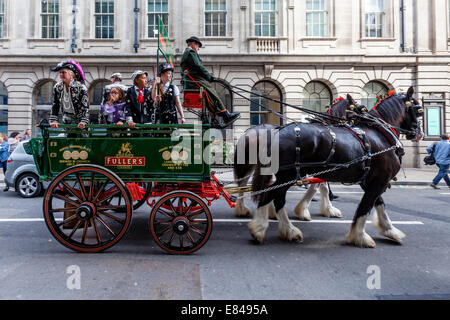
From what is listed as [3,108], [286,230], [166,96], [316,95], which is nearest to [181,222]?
[286,230]

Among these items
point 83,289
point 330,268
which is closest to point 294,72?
point 330,268

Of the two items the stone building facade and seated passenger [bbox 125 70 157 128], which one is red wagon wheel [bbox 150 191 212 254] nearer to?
seated passenger [bbox 125 70 157 128]

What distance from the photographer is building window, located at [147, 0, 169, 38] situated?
49.9 feet

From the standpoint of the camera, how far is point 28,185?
7434 millimetres

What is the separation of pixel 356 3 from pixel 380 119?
46.5 feet

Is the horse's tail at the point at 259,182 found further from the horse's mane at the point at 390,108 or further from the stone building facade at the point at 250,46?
the stone building facade at the point at 250,46

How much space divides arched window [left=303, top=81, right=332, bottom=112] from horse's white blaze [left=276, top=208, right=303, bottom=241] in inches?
488

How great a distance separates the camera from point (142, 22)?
1509cm

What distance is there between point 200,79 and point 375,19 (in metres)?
15.8

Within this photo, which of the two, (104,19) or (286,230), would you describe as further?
(104,19)

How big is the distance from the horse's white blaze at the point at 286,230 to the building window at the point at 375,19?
1547cm

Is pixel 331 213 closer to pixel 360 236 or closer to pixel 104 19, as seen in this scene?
pixel 360 236

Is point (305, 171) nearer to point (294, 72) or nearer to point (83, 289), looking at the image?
point (83, 289)
